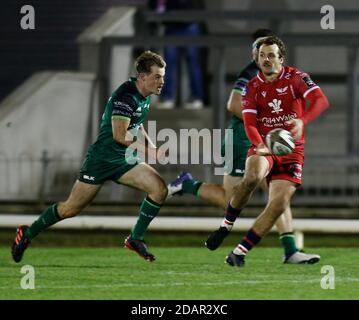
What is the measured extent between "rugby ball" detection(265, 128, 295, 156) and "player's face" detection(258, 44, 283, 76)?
51 centimetres

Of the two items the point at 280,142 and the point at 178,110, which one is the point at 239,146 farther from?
the point at 178,110

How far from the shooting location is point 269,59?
1257 centimetres

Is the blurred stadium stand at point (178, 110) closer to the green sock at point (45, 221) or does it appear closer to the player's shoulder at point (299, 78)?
the green sock at point (45, 221)

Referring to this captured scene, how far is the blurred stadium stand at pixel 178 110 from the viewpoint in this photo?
63.7ft

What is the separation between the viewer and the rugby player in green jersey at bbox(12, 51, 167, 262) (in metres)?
12.9

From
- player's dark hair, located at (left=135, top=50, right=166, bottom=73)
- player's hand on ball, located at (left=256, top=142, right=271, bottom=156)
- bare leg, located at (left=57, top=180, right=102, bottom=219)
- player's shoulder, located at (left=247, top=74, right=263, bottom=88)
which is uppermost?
player's dark hair, located at (left=135, top=50, right=166, bottom=73)

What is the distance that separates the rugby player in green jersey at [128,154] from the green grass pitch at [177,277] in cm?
49

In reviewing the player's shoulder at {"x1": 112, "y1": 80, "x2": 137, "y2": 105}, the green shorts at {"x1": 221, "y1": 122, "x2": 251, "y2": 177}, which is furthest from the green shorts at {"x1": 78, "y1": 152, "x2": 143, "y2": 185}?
the green shorts at {"x1": 221, "y1": 122, "x2": 251, "y2": 177}

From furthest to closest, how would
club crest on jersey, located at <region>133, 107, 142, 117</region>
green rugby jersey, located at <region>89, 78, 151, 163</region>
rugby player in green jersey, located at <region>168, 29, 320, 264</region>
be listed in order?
rugby player in green jersey, located at <region>168, 29, 320, 264</region> → club crest on jersey, located at <region>133, 107, 142, 117</region> → green rugby jersey, located at <region>89, 78, 151, 163</region>

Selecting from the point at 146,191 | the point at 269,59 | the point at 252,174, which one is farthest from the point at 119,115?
the point at 269,59

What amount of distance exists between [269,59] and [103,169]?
175 cm

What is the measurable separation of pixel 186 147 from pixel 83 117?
1.55 meters

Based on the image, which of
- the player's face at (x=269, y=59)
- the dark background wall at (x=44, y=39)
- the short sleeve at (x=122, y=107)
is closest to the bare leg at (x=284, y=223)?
the player's face at (x=269, y=59)

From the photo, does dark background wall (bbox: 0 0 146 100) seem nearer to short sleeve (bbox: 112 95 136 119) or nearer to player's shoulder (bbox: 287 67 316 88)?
short sleeve (bbox: 112 95 136 119)
